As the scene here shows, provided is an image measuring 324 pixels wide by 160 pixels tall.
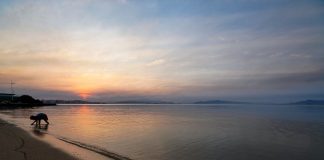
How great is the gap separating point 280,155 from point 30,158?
13.6 meters

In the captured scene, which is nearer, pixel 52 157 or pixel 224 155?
pixel 52 157

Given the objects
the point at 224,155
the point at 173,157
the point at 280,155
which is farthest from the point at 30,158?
the point at 280,155

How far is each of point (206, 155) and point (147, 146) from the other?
4.41m

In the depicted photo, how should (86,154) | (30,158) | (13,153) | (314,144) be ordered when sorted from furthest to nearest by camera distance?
(314,144) → (86,154) → (13,153) → (30,158)

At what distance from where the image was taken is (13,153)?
1312 cm

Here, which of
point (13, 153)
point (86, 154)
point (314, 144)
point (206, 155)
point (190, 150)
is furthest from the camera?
point (314, 144)

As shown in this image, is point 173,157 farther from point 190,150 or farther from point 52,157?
point 52,157

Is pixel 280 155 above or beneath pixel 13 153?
beneath

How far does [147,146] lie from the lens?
19.2m

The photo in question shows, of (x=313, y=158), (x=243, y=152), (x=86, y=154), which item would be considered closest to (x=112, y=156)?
(x=86, y=154)

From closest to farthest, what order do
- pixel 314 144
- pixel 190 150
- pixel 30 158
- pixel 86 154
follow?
1. pixel 30 158
2. pixel 86 154
3. pixel 190 150
4. pixel 314 144

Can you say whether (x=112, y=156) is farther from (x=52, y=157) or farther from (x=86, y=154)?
(x=52, y=157)

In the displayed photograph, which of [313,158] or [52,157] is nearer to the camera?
[52,157]

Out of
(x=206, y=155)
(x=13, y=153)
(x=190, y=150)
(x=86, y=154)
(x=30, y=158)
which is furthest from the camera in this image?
(x=190, y=150)
